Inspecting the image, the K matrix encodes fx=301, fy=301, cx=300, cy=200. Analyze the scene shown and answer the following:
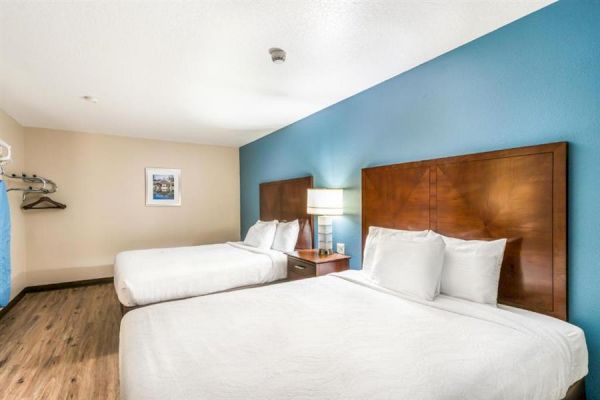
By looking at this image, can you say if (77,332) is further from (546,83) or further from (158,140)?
(546,83)

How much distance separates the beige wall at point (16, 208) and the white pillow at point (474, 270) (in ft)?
16.4

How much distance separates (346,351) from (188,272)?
82.3 inches

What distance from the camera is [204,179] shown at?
228 inches

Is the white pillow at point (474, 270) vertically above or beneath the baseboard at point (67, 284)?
above

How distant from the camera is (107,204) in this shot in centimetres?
499

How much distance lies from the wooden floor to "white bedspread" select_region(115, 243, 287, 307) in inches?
21.4

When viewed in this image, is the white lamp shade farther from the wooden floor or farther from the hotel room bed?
the wooden floor

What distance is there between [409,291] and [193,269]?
6.77 feet

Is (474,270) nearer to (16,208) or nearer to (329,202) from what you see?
(329,202)

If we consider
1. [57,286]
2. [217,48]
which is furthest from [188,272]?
[57,286]

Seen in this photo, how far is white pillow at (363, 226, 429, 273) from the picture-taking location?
2.36 metres

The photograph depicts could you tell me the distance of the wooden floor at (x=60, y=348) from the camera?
2176mm

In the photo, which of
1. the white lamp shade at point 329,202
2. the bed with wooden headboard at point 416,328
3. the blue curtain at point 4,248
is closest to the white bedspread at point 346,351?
the bed with wooden headboard at point 416,328

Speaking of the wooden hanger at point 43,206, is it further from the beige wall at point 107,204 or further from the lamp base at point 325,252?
the lamp base at point 325,252
